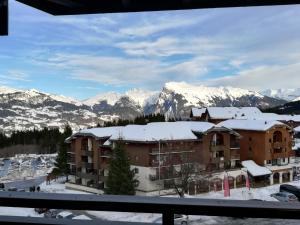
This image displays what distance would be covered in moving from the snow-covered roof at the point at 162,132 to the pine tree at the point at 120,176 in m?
3.20

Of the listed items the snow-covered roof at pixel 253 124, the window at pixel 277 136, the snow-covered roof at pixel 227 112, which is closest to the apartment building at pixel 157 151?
the snow-covered roof at pixel 253 124

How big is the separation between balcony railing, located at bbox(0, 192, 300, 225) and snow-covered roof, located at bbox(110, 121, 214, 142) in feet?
90.7

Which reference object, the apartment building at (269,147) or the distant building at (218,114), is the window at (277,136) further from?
the distant building at (218,114)

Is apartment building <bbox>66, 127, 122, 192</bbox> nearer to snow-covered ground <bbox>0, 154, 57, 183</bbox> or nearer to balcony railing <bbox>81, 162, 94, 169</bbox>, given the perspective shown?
balcony railing <bbox>81, 162, 94, 169</bbox>

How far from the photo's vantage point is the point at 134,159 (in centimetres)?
3083

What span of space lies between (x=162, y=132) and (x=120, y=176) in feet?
19.7

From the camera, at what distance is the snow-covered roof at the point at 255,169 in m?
33.9

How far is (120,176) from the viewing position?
26688mm

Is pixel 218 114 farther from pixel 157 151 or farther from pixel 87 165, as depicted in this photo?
pixel 157 151

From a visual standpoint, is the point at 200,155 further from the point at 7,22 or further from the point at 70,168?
the point at 7,22

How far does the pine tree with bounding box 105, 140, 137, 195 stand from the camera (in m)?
26.6

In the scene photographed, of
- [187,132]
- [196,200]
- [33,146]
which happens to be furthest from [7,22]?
[33,146]

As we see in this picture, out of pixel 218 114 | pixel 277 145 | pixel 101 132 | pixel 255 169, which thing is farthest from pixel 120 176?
pixel 218 114

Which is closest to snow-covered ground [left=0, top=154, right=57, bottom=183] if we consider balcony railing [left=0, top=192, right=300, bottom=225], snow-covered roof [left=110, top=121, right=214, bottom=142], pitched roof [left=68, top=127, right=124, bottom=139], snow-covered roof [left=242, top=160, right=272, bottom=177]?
pitched roof [left=68, top=127, right=124, bottom=139]
